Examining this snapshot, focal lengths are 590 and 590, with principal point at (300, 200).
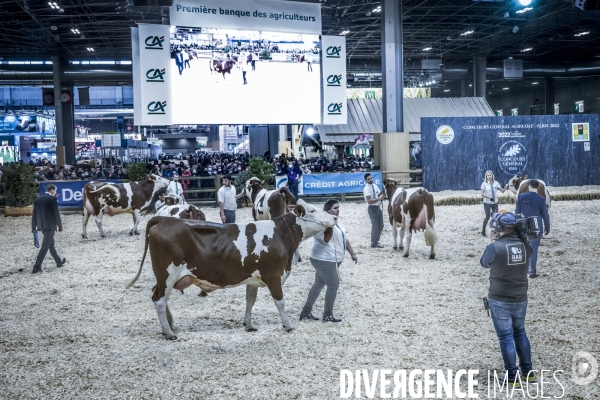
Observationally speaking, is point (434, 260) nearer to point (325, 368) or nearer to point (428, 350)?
point (428, 350)

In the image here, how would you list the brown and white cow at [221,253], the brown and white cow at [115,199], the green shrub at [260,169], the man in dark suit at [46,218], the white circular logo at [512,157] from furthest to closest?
1. the white circular logo at [512,157]
2. the green shrub at [260,169]
3. the brown and white cow at [115,199]
4. the man in dark suit at [46,218]
5. the brown and white cow at [221,253]

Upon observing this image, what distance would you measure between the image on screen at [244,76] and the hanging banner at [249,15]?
0.25 meters

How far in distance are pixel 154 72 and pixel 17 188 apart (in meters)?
6.26

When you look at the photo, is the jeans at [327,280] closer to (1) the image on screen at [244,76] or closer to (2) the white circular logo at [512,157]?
(1) the image on screen at [244,76]

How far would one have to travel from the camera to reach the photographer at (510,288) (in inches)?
203

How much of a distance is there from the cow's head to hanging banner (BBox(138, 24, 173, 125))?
13.9 meters

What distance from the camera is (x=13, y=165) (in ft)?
66.4

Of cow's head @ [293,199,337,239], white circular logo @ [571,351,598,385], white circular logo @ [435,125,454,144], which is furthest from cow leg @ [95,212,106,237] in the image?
white circular logo @ [435,125,454,144]

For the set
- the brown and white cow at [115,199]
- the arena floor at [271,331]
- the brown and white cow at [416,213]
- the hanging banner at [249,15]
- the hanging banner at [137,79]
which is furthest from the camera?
the hanging banner at [249,15]

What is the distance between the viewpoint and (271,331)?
272 inches

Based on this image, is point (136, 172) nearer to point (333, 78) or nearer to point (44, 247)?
point (333, 78)

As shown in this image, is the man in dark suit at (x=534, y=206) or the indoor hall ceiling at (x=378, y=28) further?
the indoor hall ceiling at (x=378, y=28)

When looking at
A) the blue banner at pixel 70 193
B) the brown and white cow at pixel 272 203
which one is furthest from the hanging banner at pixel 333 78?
the brown and white cow at pixel 272 203

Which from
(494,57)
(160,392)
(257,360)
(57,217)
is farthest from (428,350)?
(494,57)
